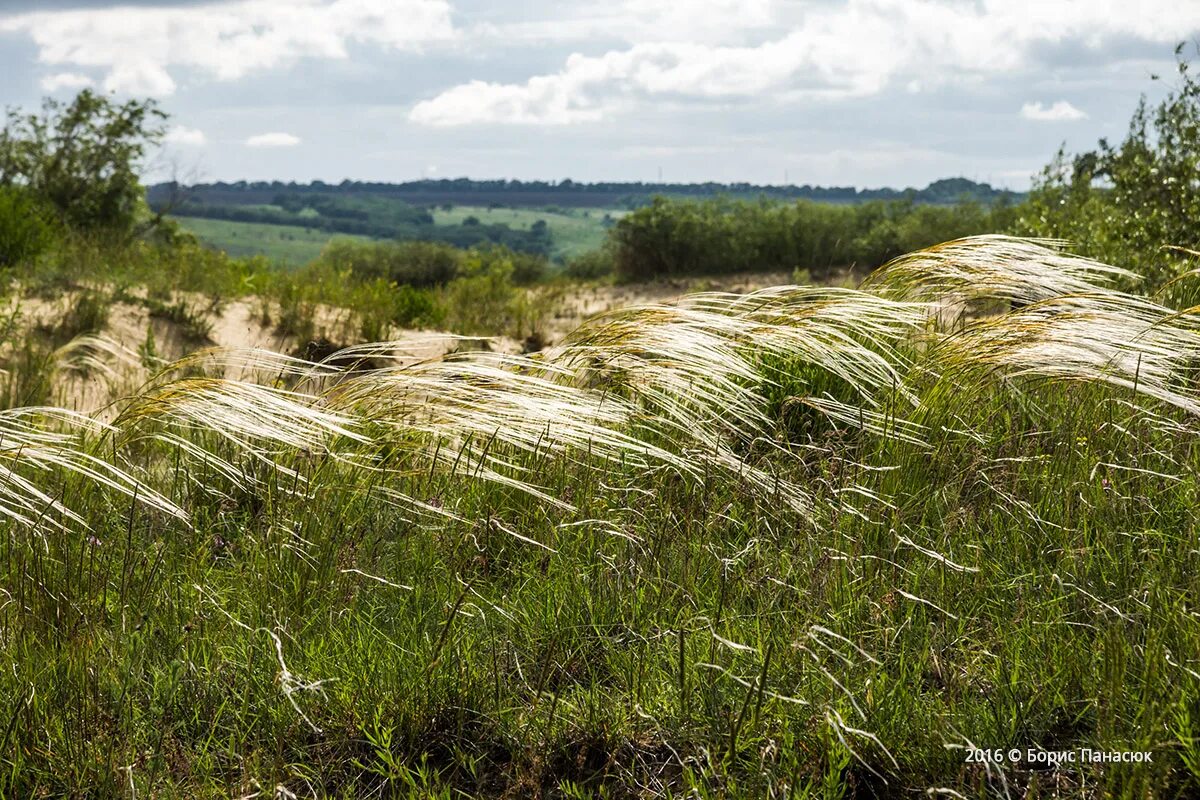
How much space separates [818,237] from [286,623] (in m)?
13.8

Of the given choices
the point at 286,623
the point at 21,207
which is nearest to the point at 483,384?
the point at 286,623

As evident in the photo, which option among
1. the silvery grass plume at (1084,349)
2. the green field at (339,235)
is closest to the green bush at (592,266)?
the silvery grass plume at (1084,349)

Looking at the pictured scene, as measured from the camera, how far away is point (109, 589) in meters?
2.43

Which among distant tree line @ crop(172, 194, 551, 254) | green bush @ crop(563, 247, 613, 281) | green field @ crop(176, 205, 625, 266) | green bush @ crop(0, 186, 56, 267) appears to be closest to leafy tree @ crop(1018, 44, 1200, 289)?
green bush @ crop(0, 186, 56, 267)

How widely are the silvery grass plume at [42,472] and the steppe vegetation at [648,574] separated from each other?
2 centimetres

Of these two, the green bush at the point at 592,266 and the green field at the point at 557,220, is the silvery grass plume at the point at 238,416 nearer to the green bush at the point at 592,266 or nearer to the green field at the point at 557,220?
the green bush at the point at 592,266

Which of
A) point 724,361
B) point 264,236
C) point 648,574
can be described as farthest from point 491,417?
point 264,236

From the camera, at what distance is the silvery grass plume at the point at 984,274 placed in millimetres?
3492

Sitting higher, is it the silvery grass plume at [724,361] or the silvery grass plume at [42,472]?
the silvery grass plume at [724,361]

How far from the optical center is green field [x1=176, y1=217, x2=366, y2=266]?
5754cm

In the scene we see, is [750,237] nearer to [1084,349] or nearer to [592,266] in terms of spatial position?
[592,266]

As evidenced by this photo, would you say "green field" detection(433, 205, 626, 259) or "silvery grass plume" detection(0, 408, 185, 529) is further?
"green field" detection(433, 205, 626, 259)

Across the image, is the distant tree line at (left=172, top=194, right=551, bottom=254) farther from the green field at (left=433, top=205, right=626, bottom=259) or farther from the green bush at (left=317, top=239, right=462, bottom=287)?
the green bush at (left=317, top=239, right=462, bottom=287)

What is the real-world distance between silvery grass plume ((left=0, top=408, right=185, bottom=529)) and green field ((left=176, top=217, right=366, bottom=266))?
53793mm
